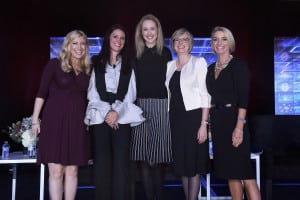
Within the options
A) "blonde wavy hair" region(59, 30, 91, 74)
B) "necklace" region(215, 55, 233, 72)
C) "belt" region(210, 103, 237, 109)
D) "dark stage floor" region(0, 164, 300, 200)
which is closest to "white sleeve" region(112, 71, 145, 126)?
"blonde wavy hair" region(59, 30, 91, 74)

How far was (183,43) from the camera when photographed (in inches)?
103

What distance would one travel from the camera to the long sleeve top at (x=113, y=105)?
2.46 metres

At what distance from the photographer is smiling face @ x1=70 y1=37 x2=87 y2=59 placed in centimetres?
261

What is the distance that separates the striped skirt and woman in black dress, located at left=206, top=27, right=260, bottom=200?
36cm

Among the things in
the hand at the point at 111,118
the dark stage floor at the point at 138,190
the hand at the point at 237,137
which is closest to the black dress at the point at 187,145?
the hand at the point at 237,137

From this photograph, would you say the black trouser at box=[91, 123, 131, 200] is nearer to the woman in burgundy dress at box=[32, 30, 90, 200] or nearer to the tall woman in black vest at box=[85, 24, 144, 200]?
the tall woman in black vest at box=[85, 24, 144, 200]

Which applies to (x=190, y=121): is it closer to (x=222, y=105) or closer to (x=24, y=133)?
(x=222, y=105)

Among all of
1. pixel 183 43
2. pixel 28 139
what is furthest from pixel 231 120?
pixel 28 139

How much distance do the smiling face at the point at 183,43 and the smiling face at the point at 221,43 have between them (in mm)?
214

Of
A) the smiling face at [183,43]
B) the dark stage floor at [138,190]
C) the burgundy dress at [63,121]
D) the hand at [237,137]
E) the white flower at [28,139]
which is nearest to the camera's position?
the hand at [237,137]

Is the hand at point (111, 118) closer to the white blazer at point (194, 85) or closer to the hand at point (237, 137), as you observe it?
the white blazer at point (194, 85)

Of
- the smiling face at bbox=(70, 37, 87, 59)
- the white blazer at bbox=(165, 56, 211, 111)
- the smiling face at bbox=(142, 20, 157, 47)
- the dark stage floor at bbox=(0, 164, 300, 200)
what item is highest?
the smiling face at bbox=(142, 20, 157, 47)

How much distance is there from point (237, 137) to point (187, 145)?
1.22 ft

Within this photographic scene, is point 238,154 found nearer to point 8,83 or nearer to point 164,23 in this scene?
point 164,23
